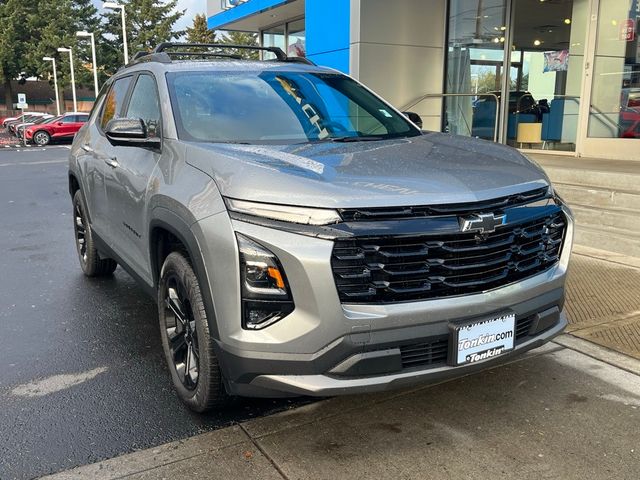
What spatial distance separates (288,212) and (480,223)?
0.84 metres

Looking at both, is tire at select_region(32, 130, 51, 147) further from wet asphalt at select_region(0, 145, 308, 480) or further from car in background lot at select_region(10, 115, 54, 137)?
wet asphalt at select_region(0, 145, 308, 480)

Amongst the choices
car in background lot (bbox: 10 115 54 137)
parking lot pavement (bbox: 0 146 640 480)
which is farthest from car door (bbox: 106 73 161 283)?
car in background lot (bbox: 10 115 54 137)

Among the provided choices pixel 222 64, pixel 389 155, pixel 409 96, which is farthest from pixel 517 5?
pixel 389 155

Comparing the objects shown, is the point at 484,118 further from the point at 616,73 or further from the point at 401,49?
the point at 616,73

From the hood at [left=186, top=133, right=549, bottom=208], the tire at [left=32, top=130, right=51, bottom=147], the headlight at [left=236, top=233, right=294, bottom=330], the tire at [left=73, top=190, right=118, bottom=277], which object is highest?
the hood at [left=186, top=133, right=549, bottom=208]

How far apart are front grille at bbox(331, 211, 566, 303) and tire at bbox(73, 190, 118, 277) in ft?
11.2

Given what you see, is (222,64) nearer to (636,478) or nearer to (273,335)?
(273,335)

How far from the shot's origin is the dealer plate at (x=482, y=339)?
259 cm

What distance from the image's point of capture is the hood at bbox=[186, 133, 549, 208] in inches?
99.0

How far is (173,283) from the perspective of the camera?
3.22 meters

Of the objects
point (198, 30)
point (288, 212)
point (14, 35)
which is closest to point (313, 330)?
point (288, 212)

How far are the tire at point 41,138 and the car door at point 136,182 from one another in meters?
28.9

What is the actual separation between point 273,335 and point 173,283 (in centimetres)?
96

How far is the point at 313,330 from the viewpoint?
95.5 inches
